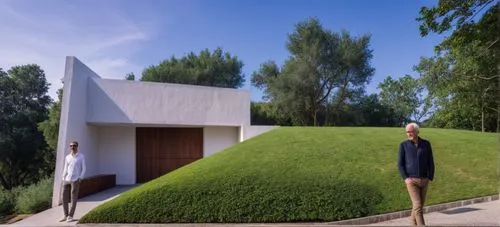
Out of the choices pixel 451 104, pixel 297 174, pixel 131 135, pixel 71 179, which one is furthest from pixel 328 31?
pixel 71 179

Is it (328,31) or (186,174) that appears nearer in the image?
(186,174)

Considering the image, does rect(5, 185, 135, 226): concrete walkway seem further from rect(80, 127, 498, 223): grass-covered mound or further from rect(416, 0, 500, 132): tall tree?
rect(416, 0, 500, 132): tall tree

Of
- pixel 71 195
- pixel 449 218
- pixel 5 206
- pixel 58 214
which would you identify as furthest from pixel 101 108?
pixel 449 218

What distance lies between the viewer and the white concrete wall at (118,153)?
16484 millimetres

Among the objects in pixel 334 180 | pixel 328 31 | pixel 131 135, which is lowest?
pixel 334 180

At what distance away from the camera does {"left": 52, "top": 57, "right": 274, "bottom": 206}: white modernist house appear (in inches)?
585

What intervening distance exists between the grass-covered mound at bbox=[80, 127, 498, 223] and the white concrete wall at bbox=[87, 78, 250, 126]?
391 centimetres

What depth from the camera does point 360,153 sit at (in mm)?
12078

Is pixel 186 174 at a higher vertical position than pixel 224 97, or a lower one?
lower

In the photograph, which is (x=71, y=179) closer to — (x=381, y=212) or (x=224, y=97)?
(x=381, y=212)

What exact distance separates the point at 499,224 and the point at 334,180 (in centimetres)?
328

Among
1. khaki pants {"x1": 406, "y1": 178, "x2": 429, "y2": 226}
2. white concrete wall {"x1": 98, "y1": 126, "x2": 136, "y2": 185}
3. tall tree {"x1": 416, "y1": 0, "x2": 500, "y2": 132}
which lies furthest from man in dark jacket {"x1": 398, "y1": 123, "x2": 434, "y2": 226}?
white concrete wall {"x1": 98, "y1": 126, "x2": 136, "y2": 185}

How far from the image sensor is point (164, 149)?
1750 cm

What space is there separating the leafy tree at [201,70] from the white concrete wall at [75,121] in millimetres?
18294
